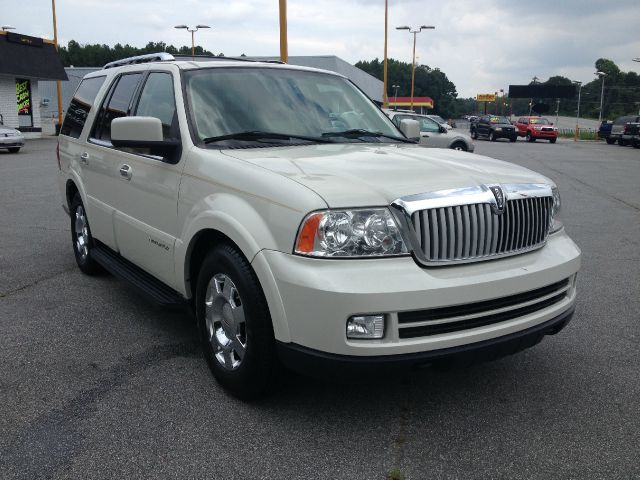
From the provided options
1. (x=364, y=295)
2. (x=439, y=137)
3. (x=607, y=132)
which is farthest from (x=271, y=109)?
(x=607, y=132)

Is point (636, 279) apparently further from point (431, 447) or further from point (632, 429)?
point (431, 447)

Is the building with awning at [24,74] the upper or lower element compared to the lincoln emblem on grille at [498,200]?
upper

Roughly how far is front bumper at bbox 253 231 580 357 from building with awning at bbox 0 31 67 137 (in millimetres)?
33616

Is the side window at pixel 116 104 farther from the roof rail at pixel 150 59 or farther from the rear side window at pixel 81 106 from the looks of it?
the rear side window at pixel 81 106

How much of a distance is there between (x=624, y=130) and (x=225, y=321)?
127ft

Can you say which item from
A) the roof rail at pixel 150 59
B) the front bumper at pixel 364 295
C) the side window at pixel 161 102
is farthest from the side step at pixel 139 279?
the roof rail at pixel 150 59

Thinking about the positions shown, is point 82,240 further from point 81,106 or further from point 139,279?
point 139,279

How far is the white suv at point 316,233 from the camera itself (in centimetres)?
279

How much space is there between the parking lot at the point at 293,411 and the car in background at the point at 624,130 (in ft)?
115

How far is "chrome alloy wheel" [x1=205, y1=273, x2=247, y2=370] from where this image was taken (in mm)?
3252

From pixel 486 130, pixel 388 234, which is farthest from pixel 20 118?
pixel 388 234

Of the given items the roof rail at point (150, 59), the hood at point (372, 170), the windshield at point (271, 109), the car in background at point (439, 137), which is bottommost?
the car in background at point (439, 137)

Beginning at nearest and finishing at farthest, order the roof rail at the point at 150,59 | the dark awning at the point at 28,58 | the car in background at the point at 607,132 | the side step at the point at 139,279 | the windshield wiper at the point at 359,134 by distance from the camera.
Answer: the side step at the point at 139,279
the windshield wiper at the point at 359,134
the roof rail at the point at 150,59
the dark awning at the point at 28,58
the car in background at the point at 607,132

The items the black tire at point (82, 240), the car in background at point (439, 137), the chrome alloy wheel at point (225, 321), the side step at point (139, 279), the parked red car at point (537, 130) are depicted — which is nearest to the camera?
the chrome alloy wheel at point (225, 321)
